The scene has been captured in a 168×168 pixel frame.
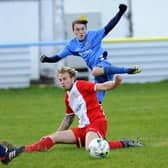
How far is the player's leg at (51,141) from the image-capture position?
10805 mm

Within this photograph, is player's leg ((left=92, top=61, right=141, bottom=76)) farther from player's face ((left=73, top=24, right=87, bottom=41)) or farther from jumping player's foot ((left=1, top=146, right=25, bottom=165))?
jumping player's foot ((left=1, top=146, right=25, bottom=165))

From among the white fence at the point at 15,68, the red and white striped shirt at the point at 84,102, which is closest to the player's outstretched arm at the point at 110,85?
the red and white striped shirt at the point at 84,102

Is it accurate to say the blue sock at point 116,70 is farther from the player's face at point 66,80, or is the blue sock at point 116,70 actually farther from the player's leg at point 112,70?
the player's face at point 66,80

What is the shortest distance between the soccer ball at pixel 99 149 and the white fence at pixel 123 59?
12.0 m

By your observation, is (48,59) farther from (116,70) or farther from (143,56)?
Answer: (143,56)

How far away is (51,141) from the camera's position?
10.8 m

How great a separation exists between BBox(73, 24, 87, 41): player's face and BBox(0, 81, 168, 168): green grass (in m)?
1.66

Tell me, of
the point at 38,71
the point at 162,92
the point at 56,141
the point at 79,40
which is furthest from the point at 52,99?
the point at 56,141

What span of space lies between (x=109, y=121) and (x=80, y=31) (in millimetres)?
3076

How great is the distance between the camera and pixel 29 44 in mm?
22219

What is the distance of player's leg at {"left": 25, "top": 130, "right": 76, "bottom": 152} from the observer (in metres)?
10.8

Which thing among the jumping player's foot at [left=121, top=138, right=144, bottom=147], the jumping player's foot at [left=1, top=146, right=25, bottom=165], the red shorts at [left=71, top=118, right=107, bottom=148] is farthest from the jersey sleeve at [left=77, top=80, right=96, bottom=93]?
the jumping player's foot at [left=1, top=146, right=25, bottom=165]

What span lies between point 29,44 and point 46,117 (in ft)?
22.8

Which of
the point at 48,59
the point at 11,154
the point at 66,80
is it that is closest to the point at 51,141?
the point at 66,80
